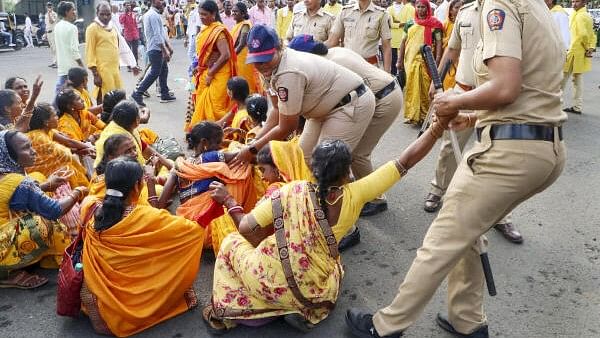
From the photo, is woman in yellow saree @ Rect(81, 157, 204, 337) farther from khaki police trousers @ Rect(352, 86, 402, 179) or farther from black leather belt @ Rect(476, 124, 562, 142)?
black leather belt @ Rect(476, 124, 562, 142)

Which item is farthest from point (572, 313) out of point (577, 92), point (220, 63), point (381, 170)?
point (577, 92)

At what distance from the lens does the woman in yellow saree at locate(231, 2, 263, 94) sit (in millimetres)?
6660

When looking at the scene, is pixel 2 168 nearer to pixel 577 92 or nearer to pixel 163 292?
pixel 163 292

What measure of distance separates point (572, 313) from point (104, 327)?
8.38 ft

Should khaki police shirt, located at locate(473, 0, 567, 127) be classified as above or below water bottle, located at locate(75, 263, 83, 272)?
above

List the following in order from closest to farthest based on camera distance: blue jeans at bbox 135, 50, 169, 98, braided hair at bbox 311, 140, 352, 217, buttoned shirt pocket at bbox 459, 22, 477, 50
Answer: braided hair at bbox 311, 140, 352, 217
buttoned shirt pocket at bbox 459, 22, 477, 50
blue jeans at bbox 135, 50, 169, 98

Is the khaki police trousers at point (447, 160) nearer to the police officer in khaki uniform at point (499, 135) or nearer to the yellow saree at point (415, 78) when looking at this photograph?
the police officer in khaki uniform at point (499, 135)

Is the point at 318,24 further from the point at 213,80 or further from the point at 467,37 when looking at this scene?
the point at 467,37

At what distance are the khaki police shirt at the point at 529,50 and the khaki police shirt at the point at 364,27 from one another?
148 inches

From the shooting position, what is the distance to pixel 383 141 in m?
6.28

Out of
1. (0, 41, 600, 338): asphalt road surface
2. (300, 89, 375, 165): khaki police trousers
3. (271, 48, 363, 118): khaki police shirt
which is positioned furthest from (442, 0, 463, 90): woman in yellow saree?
(271, 48, 363, 118): khaki police shirt

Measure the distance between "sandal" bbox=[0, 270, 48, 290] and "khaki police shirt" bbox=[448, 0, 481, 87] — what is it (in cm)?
315

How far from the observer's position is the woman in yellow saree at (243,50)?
21.9 feet

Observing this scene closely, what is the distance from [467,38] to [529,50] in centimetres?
184
